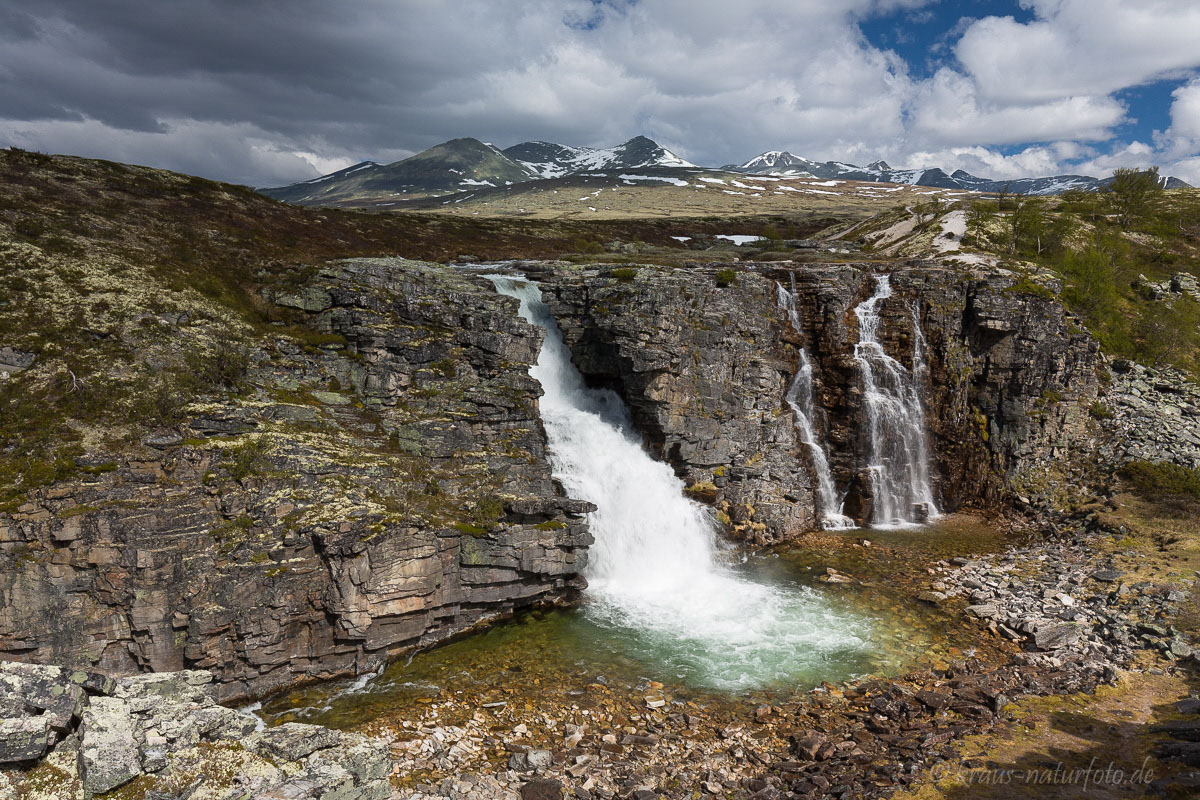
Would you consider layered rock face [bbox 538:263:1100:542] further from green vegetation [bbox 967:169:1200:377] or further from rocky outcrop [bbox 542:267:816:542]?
green vegetation [bbox 967:169:1200:377]

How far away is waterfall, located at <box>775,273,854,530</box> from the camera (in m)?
38.3

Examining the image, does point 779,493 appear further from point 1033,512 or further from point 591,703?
point 591,703

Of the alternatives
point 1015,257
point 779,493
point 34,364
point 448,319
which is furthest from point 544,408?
point 1015,257

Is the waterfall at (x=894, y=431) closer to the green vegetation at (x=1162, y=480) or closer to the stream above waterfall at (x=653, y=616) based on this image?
the stream above waterfall at (x=653, y=616)

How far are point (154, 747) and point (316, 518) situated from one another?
423 inches

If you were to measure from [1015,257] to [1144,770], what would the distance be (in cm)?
4952

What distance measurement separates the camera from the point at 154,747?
1148cm

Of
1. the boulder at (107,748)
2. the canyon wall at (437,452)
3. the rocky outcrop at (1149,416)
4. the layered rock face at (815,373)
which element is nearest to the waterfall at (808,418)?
the layered rock face at (815,373)

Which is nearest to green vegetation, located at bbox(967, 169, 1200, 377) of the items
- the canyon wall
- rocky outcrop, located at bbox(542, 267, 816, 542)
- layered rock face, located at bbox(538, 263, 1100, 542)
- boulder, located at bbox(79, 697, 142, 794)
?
layered rock face, located at bbox(538, 263, 1100, 542)

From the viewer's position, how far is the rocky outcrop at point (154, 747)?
33.7 ft

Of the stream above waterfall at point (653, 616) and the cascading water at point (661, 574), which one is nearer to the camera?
the stream above waterfall at point (653, 616)

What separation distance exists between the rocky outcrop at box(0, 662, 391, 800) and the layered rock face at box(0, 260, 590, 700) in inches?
248

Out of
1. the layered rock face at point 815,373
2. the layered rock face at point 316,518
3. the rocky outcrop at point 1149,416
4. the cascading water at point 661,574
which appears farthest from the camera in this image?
the rocky outcrop at point 1149,416

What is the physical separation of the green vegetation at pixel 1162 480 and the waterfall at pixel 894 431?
1134 centimetres
